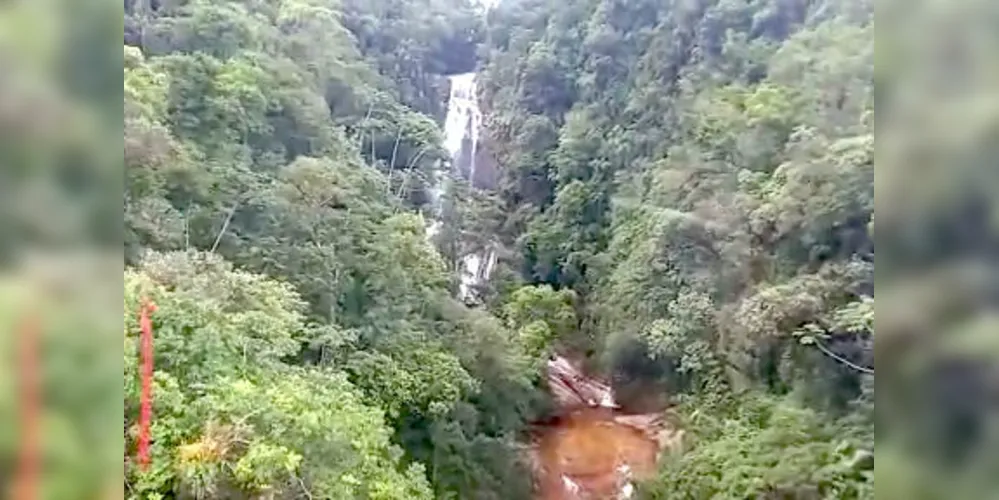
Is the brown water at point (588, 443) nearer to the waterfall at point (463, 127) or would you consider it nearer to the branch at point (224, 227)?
the waterfall at point (463, 127)

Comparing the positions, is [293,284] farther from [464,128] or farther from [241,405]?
[464,128]

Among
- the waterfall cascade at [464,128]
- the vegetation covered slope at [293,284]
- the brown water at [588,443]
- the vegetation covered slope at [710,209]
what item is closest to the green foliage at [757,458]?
the vegetation covered slope at [710,209]

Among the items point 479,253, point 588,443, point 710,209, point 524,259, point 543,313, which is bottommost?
point 588,443

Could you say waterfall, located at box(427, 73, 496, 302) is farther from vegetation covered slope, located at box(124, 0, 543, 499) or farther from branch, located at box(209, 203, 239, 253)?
branch, located at box(209, 203, 239, 253)

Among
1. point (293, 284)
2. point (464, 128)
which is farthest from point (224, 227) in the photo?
point (464, 128)

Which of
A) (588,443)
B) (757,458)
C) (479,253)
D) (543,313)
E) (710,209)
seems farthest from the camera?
(479,253)
